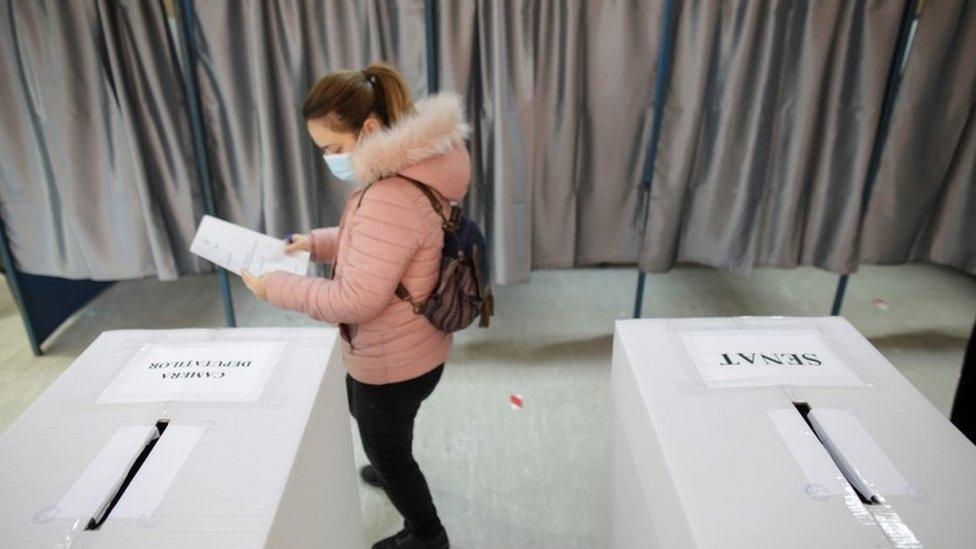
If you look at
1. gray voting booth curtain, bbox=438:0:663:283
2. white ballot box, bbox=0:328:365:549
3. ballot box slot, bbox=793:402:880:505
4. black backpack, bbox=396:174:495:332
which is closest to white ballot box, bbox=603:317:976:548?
ballot box slot, bbox=793:402:880:505

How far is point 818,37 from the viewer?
74.7 inches

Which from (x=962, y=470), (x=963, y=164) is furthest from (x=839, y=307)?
(x=962, y=470)

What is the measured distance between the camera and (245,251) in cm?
135

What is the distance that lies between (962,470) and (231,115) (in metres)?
1.96

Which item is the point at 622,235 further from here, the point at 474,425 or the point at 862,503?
the point at 862,503

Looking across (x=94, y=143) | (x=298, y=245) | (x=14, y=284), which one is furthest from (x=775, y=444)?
(x=14, y=284)

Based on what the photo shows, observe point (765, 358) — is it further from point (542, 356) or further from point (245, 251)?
point (542, 356)

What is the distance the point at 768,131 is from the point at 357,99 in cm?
148

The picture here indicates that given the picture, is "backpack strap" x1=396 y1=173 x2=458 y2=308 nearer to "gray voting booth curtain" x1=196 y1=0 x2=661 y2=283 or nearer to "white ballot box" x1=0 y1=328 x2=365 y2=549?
"white ballot box" x1=0 y1=328 x2=365 y2=549

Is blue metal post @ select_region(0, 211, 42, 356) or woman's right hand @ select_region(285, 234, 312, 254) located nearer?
woman's right hand @ select_region(285, 234, 312, 254)

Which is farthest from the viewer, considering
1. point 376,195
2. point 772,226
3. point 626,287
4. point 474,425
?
point 626,287

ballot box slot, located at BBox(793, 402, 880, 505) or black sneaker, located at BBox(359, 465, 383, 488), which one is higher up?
ballot box slot, located at BBox(793, 402, 880, 505)

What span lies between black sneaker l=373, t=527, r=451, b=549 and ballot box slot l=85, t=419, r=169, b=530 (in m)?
0.73

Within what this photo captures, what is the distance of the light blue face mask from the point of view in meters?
1.13
